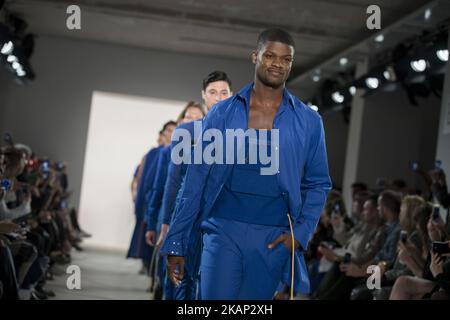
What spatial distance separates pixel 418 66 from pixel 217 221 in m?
4.90

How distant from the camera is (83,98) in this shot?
1164 centimetres

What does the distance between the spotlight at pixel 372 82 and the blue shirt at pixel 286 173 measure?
5700 mm

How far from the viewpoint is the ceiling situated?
7.48 metres

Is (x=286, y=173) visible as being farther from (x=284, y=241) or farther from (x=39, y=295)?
(x=39, y=295)

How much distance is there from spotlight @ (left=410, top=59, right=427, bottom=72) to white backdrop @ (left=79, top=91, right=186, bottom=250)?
5255 mm

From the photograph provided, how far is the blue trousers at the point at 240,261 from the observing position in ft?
7.59

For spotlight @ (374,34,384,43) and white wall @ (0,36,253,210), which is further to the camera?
white wall @ (0,36,253,210)

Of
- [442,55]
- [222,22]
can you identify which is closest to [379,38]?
[222,22]

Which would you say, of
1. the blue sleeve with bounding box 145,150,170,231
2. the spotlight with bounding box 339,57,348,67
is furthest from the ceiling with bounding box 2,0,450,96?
the blue sleeve with bounding box 145,150,170,231

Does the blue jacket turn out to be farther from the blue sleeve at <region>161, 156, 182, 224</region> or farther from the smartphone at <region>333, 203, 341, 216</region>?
the smartphone at <region>333, 203, 341, 216</region>

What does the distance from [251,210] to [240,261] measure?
5.9 inches

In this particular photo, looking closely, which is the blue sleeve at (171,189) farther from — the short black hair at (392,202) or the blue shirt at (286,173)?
the short black hair at (392,202)
